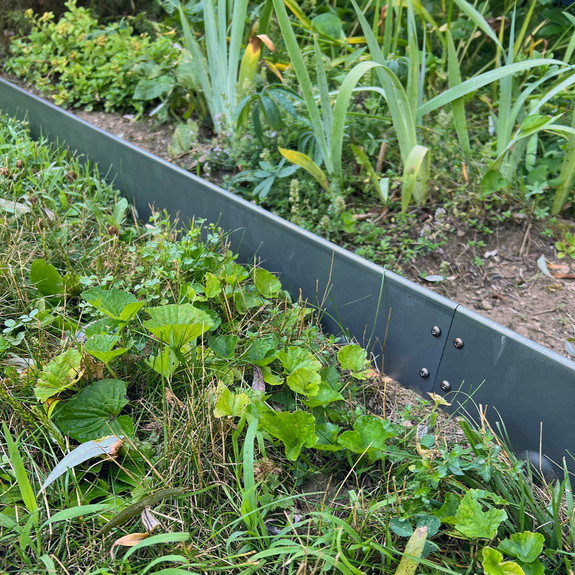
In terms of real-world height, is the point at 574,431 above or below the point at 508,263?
below

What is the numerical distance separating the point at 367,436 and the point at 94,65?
2.74 metres

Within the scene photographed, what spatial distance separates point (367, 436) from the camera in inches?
47.4

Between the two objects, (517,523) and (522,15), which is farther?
(522,15)

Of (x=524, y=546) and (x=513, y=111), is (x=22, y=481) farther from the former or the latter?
(x=513, y=111)

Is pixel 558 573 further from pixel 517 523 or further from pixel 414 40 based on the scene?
pixel 414 40

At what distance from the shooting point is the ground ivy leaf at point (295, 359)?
1.38m

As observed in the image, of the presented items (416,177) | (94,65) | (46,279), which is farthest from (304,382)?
(94,65)

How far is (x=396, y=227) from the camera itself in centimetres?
193

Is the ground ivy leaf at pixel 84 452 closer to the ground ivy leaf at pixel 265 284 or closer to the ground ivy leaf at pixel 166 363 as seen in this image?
the ground ivy leaf at pixel 166 363

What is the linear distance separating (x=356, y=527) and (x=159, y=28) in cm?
310

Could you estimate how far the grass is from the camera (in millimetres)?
1022

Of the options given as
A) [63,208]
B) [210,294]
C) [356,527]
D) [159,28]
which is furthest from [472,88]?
[159,28]

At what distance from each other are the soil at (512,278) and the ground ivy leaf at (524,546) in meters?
0.69

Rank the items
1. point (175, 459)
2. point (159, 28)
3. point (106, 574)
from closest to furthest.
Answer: point (106, 574) → point (175, 459) → point (159, 28)
